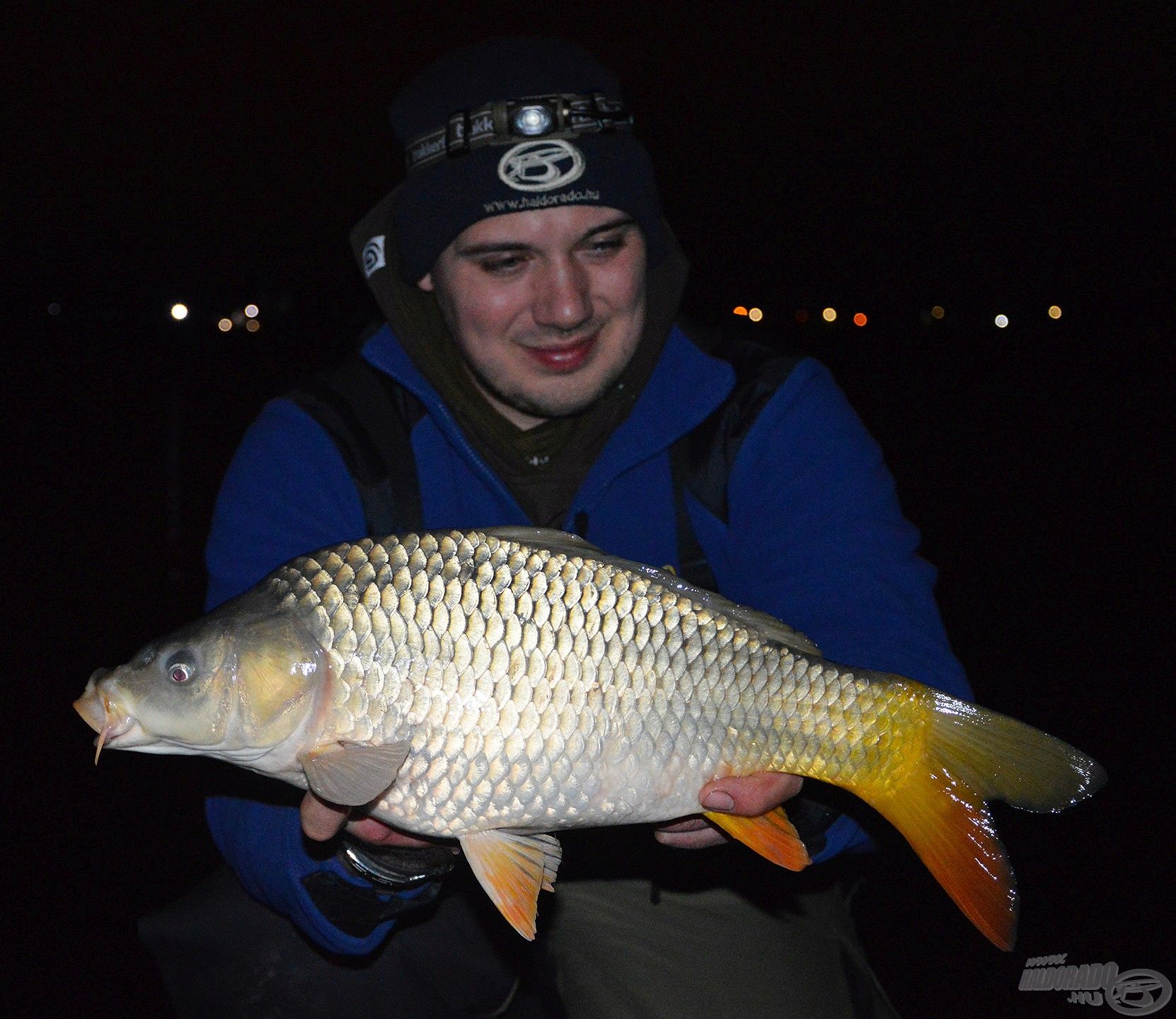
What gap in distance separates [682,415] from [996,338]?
2635 centimetres

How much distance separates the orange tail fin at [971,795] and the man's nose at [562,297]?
1.01 metres

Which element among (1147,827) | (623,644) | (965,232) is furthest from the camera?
(965,232)

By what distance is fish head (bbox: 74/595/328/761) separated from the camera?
56.0 inches

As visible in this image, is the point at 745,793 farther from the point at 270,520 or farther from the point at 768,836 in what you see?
the point at 270,520

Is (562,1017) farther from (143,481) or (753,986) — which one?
(143,481)

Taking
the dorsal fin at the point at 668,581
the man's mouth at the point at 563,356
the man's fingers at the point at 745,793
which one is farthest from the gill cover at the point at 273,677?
the man's mouth at the point at 563,356

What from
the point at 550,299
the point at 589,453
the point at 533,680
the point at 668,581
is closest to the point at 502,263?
the point at 550,299

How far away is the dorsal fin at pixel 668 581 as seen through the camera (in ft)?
4.89

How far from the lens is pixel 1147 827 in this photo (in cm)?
301

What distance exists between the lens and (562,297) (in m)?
2.21

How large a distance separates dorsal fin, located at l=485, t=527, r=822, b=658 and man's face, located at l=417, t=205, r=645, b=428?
2.61ft

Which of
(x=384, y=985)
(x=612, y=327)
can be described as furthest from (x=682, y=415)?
(x=384, y=985)

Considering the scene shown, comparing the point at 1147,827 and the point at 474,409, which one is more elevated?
the point at 474,409

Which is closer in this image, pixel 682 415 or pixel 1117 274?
pixel 682 415
